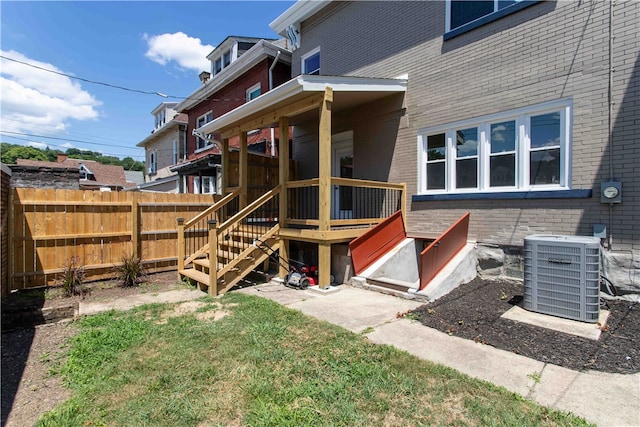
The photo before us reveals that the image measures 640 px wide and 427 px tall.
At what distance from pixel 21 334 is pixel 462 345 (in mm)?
5695

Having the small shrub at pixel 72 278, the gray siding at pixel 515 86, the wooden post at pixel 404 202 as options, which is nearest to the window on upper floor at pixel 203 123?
the gray siding at pixel 515 86

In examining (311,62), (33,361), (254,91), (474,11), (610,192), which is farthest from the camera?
Result: (254,91)

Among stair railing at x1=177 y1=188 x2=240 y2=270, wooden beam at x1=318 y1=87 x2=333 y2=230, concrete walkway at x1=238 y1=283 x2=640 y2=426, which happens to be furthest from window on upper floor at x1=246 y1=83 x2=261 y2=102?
concrete walkway at x1=238 y1=283 x2=640 y2=426

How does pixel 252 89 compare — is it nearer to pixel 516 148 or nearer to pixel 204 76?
pixel 204 76

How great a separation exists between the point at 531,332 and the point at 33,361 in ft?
18.8

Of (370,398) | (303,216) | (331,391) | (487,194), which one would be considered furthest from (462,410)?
(303,216)

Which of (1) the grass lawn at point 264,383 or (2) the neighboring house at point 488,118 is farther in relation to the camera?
(2) the neighboring house at point 488,118

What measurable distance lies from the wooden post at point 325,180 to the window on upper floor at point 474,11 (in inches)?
126

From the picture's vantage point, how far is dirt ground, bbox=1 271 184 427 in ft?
9.12

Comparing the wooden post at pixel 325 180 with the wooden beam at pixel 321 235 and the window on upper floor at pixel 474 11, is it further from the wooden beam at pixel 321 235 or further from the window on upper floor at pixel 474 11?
the window on upper floor at pixel 474 11

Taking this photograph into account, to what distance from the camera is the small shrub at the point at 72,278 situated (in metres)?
6.38

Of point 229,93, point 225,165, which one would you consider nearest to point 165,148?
point 229,93

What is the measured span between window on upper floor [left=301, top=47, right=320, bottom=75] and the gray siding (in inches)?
71.1

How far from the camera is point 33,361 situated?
12.0ft
